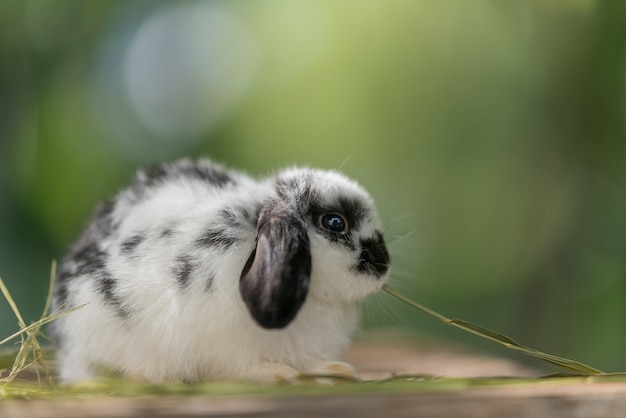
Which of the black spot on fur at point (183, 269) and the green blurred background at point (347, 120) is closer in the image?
the black spot on fur at point (183, 269)

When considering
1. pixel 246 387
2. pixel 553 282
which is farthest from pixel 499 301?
pixel 246 387

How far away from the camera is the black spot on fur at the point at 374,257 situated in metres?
1.15

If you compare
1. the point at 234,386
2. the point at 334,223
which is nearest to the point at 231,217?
the point at 334,223

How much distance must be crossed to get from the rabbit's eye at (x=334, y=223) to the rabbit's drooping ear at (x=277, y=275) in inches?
3.8

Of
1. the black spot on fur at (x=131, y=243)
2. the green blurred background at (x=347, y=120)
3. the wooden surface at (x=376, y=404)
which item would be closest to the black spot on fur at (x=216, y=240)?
the black spot on fur at (x=131, y=243)

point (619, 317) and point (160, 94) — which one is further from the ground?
point (619, 317)

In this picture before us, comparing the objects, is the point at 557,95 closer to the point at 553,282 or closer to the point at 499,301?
the point at 553,282

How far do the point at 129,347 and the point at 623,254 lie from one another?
193cm

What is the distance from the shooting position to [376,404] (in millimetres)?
786

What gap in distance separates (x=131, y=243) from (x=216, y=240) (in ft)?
0.60

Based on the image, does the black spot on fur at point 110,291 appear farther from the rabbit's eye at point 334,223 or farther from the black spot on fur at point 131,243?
the rabbit's eye at point 334,223

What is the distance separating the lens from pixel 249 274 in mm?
1009

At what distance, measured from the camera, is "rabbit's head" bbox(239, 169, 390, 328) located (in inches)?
38.8

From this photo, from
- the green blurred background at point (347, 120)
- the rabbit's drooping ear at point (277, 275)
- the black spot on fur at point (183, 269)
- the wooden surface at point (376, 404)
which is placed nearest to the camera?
the wooden surface at point (376, 404)
